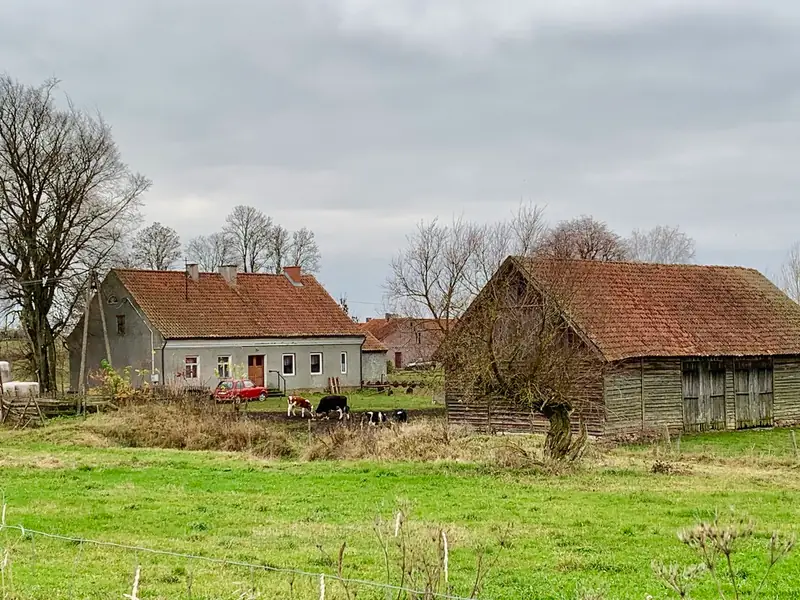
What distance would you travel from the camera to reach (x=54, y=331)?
45469 millimetres

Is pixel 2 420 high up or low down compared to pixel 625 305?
down

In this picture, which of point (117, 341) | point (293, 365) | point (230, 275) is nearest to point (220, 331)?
point (293, 365)

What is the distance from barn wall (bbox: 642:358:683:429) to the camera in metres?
31.3

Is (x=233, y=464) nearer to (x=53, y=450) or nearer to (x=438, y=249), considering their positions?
(x=53, y=450)

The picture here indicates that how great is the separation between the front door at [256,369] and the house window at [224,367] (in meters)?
1.32

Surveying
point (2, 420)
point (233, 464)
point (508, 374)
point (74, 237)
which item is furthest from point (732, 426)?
point (74, 237)

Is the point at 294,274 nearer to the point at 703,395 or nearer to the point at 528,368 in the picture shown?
the point at 703,395

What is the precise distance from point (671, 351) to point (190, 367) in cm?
2429

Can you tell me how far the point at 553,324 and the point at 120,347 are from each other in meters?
31.6

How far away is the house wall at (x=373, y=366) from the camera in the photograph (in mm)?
58812

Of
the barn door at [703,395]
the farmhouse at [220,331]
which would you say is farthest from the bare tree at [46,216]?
the barn door at [703,395]

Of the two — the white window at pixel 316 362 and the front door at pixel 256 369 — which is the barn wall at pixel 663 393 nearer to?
the front door at pixel 256 369

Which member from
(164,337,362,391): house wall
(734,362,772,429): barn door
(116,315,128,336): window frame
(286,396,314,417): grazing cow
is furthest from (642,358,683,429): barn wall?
(116,315,128,336): window frame

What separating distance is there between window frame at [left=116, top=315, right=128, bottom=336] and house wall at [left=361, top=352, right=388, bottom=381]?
1514 centimetres
